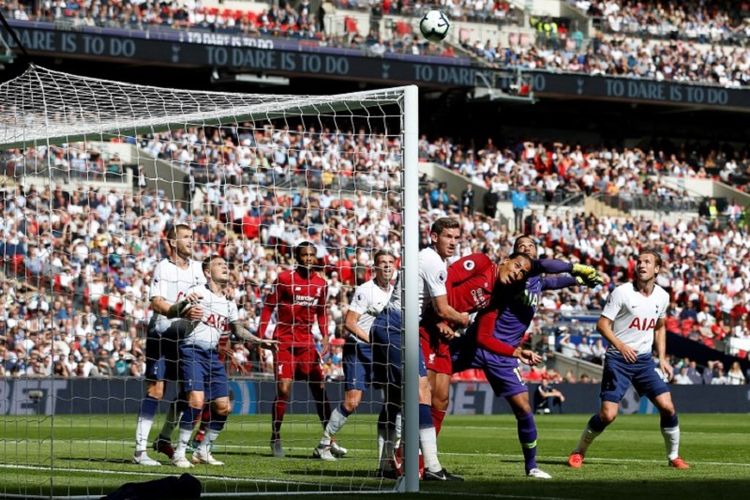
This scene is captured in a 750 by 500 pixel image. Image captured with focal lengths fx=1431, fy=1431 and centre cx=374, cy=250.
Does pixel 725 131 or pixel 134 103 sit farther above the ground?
pixel 134 103

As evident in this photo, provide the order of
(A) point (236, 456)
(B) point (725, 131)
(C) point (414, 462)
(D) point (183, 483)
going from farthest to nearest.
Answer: (B) point (725, 131)
(A) point (236, 456)
(C) point (414, 462)
(D) point (183, 483)

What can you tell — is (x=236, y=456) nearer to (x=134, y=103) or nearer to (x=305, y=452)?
(x=305, y=452)

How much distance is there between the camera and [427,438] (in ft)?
39.1

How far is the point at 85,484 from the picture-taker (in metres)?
11.4

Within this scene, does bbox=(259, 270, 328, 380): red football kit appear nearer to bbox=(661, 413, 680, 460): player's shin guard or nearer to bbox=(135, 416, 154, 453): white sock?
bbox=(135, 416, 154, 453): white sock

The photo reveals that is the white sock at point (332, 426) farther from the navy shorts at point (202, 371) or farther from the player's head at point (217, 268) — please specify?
the player's head at point (217, 268)

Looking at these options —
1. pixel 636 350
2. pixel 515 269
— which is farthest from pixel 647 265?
pixel 515 269

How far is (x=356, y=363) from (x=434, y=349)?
10.6 ft

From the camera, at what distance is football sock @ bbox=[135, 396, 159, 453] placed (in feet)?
45.6

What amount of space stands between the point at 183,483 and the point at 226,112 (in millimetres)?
3706

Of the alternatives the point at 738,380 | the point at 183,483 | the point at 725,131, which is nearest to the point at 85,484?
the point at 183,483

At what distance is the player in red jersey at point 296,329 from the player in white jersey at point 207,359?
109 cm

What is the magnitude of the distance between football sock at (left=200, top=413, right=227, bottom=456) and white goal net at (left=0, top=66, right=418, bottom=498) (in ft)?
0.05

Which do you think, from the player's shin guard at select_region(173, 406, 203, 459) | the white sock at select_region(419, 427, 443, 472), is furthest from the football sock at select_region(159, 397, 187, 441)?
the white sock at select_region(419, 427, 443, 472)
